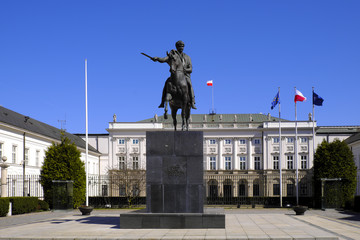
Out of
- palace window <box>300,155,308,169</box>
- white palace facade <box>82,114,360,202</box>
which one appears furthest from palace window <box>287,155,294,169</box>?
palace window <box>300,155,308,169</box>

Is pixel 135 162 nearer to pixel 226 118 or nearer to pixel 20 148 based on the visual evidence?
pixel 226 118

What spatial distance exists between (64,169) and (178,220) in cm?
2507

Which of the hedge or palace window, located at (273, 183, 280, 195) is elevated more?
the hedge

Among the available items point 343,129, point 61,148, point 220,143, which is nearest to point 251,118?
point 220,143

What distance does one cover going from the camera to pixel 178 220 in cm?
1633

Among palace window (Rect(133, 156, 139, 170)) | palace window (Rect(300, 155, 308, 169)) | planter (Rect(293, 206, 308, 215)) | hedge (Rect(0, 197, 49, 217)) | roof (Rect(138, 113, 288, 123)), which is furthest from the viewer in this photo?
roof (Rect(138, 113, 288, 123))

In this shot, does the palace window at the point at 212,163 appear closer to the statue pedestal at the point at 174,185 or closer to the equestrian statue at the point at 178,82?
the equestrian statue at the point at 178,82

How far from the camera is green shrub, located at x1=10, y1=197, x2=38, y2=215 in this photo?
31953mm

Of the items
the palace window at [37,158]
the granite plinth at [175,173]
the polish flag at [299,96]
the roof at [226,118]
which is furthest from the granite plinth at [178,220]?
the roof at [226,118]

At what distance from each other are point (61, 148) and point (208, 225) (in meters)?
26.4

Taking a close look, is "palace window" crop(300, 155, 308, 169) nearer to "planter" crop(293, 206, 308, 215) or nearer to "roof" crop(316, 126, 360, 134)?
"roof" crop(316, 126, 360, 134)

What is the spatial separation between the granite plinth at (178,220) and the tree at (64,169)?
78.0 ft

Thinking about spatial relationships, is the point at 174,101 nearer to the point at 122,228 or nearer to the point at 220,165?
the point at 122,228

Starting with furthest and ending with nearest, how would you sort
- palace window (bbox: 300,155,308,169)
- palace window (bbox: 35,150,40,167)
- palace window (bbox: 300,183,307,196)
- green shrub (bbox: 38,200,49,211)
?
1. palace window (bbox: 300,155,308,169)
2. palace window (bbox: 300,183,307,196)
3. palace window (bbox: 35,150,40,167)
4. green shrub (bbox: 38,200,49,211)
